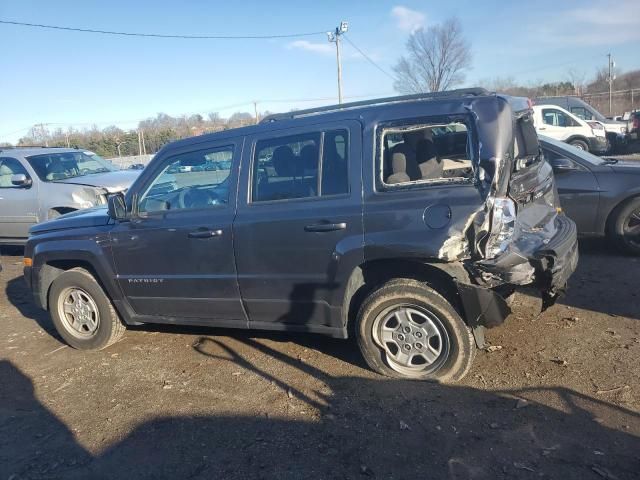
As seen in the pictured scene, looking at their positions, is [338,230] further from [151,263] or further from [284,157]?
[151,263]

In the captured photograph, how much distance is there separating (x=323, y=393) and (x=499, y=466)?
1.37m

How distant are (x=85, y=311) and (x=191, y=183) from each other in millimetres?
1779

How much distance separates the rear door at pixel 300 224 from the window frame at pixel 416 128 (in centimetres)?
14

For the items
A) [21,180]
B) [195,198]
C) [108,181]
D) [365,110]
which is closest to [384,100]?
[365,110]

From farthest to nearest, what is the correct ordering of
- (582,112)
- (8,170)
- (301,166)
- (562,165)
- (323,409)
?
(582,112), (8,170), (562,165), (301,166), (323,409)

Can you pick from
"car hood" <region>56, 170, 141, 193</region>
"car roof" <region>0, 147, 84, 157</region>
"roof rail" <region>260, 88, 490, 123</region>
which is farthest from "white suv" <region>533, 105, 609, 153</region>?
"roof rail" <region>260, 88, 490, 123</region>

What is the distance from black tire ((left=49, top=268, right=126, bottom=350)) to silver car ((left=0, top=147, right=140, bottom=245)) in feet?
13.2

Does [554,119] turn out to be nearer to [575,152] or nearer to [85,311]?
[575,152]

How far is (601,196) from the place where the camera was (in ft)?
21.3

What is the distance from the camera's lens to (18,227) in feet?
30.6

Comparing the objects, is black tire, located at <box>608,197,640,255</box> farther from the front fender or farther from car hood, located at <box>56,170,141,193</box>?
car hood, located at <box>56,170,141,193</box>

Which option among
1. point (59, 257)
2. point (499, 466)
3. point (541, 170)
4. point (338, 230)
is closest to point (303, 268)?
point (338, 230)

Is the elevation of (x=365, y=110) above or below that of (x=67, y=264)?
above

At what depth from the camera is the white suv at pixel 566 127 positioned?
58.9ft
